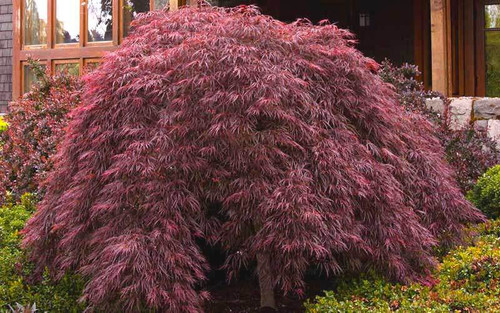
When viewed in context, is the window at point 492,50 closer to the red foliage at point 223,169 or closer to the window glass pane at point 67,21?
the red foliage at point 223,169

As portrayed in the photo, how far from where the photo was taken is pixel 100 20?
11547mm

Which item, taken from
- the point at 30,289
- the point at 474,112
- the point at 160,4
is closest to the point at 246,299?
the point at 30,289

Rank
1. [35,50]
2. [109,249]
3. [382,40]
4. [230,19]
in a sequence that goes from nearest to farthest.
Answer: [109,249]
[230,19]
[35,50]
[382,40]

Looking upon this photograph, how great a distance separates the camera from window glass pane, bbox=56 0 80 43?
11713mm

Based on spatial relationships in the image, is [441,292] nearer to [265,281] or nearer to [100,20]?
[265,281]

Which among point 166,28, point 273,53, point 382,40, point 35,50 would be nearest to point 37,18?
point 35,50

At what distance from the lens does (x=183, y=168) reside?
15.1 feet

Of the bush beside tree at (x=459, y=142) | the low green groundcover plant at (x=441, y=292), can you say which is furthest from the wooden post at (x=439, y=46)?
the low green groundcover plant at (x=441, y=292)

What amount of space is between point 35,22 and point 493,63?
805 centimetres

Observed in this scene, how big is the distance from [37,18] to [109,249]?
887cm

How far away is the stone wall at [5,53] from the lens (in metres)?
13.6

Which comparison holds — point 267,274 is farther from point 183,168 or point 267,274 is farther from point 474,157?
point 474,157

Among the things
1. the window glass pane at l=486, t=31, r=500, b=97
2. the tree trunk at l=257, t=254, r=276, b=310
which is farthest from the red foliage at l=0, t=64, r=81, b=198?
the window glass pane at l=486, t=31, r=500, b=97

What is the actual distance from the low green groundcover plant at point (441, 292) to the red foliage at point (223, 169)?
0.17m
